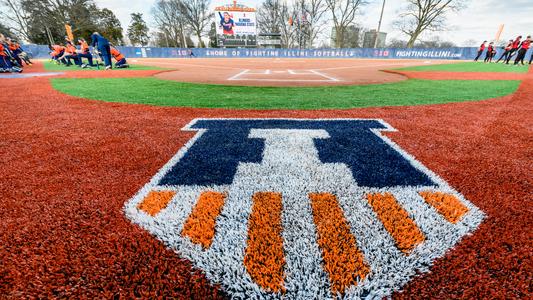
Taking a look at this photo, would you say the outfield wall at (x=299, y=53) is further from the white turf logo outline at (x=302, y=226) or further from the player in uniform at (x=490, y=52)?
the white turf logo outline at (x=302, y=226)

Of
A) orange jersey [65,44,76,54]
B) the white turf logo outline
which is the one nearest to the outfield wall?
orange jersey [65,44,76,54]

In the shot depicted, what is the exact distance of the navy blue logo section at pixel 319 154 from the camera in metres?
1.79

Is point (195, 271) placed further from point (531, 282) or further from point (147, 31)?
point (147, 31)

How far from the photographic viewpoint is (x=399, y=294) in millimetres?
961

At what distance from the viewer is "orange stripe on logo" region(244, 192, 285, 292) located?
1.01 m

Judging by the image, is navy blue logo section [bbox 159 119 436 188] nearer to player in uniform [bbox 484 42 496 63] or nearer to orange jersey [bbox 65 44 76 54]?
orange jersey [bbox 65 44 76 54]

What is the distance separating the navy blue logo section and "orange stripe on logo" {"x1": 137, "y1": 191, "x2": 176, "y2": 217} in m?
0.13

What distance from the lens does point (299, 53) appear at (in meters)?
34.7

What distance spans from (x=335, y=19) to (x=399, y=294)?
5357 centimetres

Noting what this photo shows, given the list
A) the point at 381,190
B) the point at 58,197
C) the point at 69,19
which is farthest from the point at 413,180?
the point at 69,19

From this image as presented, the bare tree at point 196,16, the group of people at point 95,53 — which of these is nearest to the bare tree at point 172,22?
the bare tree at point 196,16

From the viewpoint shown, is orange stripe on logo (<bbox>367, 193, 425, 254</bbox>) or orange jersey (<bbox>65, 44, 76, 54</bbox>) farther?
orange jersey (<bbox>65, 44, 76, 54</bbox>)

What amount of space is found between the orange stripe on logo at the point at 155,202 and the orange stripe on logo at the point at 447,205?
1685 mm

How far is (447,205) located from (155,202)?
1.86 meters
